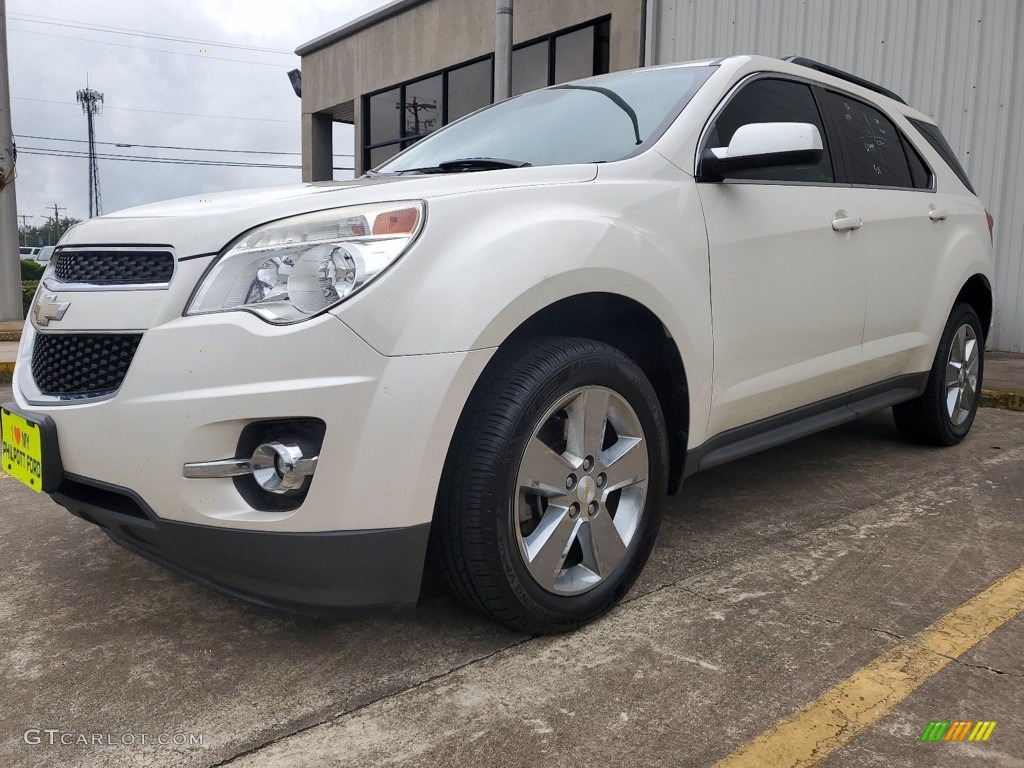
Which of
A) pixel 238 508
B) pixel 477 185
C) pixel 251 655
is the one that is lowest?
pixel 251 655

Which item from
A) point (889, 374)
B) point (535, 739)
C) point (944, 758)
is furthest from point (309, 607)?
point (889, 374)

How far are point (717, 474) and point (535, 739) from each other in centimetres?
229

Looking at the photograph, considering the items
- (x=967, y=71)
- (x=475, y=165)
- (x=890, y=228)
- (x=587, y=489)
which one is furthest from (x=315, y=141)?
(x=587, y=489)

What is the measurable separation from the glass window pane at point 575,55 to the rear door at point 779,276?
8635 millimetres

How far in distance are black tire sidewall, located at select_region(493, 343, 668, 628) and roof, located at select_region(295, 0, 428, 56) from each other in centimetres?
1405

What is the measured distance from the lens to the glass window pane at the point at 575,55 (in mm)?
11414

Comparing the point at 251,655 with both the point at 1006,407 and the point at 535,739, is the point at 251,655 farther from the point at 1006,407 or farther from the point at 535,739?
the point at 1006,407

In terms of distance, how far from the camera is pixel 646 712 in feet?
6.13

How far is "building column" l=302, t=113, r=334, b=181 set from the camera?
1931 centimetres

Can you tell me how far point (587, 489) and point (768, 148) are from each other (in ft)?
3.81

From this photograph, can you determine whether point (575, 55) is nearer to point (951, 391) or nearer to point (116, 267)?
point (951, 391)

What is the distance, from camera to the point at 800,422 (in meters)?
3.20

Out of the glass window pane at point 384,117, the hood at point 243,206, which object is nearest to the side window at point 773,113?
the hood at point 243,206

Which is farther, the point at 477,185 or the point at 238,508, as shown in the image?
the point at 477,185
